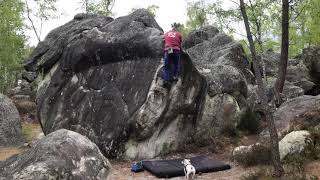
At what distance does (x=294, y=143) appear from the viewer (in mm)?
12508

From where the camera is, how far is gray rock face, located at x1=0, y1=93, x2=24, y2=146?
68.4 ft

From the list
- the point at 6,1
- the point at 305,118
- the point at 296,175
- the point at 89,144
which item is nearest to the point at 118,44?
the point at 89,144

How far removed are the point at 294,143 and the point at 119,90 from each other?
6.67 m

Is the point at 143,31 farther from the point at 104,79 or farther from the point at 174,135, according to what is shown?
the point at 174,135

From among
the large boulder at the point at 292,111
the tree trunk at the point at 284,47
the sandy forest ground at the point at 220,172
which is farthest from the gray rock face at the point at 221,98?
the large boulder at the point at 292,111

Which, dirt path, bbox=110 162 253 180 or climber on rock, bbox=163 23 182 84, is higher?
climber on rock, bbox=163 23 182 84

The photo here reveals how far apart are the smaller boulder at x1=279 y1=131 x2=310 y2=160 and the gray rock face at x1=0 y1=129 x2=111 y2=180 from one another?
513 cm

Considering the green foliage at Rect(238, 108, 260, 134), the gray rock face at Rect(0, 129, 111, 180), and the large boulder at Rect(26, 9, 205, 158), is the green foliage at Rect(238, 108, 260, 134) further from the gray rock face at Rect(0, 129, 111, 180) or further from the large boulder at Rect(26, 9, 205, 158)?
the gray rock face at Rect(0, 129, 111, 180)

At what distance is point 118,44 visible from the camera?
1661 cm

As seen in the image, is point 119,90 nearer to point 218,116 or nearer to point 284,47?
point 218,116

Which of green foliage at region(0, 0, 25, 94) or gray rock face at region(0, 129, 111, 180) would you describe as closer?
gray rock face at region(0, 129, 111, 180)

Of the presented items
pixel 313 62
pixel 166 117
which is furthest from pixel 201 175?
pixel 313 62

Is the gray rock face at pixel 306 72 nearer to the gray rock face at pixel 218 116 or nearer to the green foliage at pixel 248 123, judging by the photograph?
the green foliage at pixel 248 123

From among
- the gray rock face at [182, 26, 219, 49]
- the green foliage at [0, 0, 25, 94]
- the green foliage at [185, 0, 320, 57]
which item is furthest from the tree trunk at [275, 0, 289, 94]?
the green foliage at [0, 0, 25, 94]
